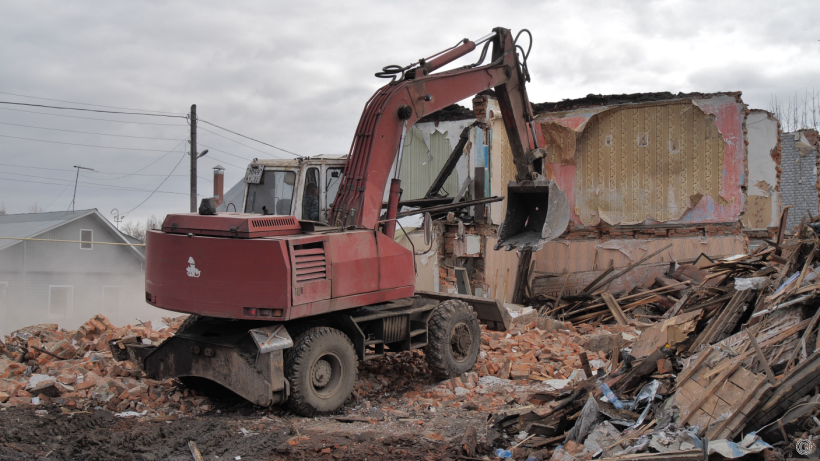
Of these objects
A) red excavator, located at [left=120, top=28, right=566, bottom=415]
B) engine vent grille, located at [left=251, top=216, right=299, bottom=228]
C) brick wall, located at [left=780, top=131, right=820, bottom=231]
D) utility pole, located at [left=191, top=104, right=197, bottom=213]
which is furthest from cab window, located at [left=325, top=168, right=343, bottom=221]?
brick wall, located at [left=780, top=131, right=820, bottom=231]

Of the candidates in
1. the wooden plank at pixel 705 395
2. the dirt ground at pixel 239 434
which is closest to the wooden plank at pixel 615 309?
the dirt ground at pixel 239 434

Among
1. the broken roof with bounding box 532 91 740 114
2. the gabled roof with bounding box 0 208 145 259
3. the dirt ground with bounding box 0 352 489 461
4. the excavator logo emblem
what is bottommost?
the dirt ground with bounding box 0 352 489 461

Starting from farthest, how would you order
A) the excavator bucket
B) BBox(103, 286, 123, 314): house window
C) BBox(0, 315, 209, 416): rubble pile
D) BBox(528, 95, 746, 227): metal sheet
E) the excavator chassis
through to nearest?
BBox(528, 95, 746, 227): metal sheet
BBox(103, 286, 123, 314): house window
the excavator bucket
BBox(0, 315, 209, 416): rubble pile
the excavator chassis

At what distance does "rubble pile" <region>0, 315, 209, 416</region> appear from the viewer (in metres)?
6.44

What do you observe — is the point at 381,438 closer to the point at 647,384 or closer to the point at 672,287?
the point at 647,384

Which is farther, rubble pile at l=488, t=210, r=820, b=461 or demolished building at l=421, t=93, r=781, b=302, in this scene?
demolished building at l=421, t=93, r=781, b=302

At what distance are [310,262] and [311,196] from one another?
1909mm

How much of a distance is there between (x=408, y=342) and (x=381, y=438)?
2001 millimetres

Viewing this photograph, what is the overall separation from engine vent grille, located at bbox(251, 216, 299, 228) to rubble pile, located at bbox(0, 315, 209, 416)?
200 cm

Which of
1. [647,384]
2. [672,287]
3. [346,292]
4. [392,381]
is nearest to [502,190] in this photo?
[672,287]

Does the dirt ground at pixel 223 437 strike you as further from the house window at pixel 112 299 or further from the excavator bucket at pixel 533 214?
the house window at pixel 112 299

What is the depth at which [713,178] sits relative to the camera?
1426cm

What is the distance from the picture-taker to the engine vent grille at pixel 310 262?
232 inches

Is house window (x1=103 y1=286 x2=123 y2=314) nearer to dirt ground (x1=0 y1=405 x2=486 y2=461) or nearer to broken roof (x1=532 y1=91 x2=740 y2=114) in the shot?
dirt ground (x1=0 y1=405 x2=486 y2=461)
